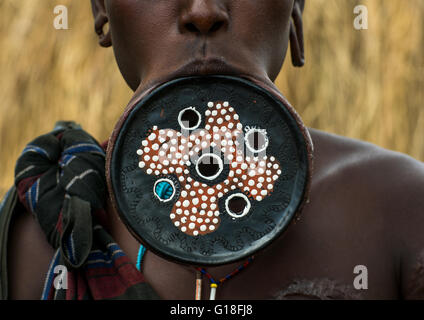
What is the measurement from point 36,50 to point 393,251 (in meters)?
2.05

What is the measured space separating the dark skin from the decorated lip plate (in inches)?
2.0

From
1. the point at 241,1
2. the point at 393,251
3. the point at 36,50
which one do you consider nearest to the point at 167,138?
the point at 241,1

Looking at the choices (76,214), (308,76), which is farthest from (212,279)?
(308,76)

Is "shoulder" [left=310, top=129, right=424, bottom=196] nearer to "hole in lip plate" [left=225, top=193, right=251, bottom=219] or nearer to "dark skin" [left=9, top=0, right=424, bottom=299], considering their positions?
"dark skin" [left=9, top=0, right=424, bottom=299]

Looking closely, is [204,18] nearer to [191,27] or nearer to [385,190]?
[191,27]

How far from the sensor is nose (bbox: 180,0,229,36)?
1065mm

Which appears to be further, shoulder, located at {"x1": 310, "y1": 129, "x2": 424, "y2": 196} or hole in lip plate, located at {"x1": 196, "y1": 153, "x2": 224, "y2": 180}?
shoulder, located at {"x1": 310, "y1": 129, "x2": 424, "y2": 196}

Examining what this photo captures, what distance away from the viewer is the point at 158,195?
103cm

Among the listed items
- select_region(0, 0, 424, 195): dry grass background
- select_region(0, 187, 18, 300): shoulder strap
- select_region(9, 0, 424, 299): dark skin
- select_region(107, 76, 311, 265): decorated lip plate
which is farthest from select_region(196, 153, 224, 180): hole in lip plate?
select_region(0, 0, 424, 195): dry grass background

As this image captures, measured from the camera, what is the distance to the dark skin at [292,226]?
108 cm

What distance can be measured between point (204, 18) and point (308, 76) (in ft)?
5.65

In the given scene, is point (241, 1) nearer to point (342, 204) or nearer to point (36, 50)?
point (342, 204)

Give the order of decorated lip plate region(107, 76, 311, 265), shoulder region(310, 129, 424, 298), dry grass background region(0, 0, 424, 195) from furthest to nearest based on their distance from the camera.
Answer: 1. dry grass background region(0, 0, 424, 195)
2. shoulder region(310, 129, 424, 298)
3. decorated lip plate region(107, 76, 311, 265)

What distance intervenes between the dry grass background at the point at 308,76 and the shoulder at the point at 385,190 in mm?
1382
